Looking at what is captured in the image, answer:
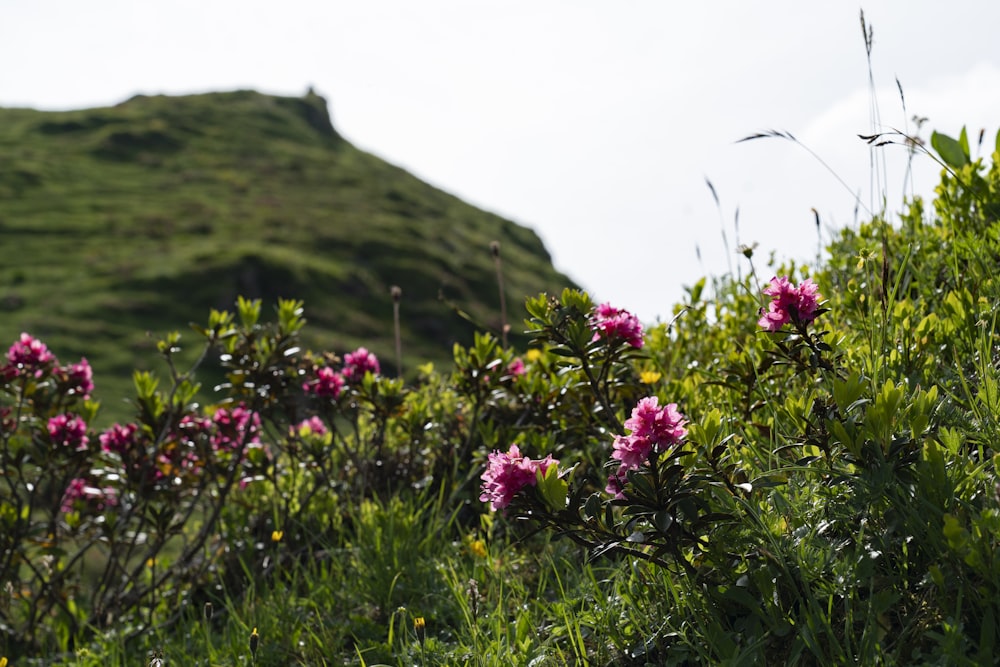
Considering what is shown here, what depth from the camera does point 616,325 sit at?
9.59 ft

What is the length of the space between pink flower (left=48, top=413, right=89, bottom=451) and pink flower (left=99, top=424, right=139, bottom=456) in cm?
10

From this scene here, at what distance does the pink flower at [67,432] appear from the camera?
432 cm

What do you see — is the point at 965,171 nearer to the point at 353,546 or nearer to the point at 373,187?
the point at 353,546

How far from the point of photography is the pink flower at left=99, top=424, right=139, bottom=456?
4.45m

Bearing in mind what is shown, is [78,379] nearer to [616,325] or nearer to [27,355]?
[27,355]

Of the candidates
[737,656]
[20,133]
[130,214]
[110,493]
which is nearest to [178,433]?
[110,493]

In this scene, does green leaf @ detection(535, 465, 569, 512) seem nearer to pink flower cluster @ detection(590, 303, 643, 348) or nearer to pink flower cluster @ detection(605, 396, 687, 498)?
pink flower cluster @ detection(605, 396, 687, 498)

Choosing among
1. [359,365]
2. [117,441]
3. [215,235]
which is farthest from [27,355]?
[215,235]

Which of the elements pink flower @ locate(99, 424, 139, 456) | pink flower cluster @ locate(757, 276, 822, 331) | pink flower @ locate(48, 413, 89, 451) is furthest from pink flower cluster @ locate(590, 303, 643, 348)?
pink flower @ locate(48, 413, 89, 451)

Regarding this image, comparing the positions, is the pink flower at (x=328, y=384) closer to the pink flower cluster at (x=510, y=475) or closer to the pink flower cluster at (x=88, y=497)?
the pink flower cluster at (x=88, y=497)

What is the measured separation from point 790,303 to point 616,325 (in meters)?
0.72

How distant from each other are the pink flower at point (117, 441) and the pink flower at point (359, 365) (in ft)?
4.12

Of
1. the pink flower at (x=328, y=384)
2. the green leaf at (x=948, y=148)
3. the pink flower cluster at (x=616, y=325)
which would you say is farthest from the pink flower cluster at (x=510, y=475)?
the pink flower at (x=328, y=384)

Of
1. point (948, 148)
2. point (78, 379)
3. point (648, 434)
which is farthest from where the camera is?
point (78, 379)
